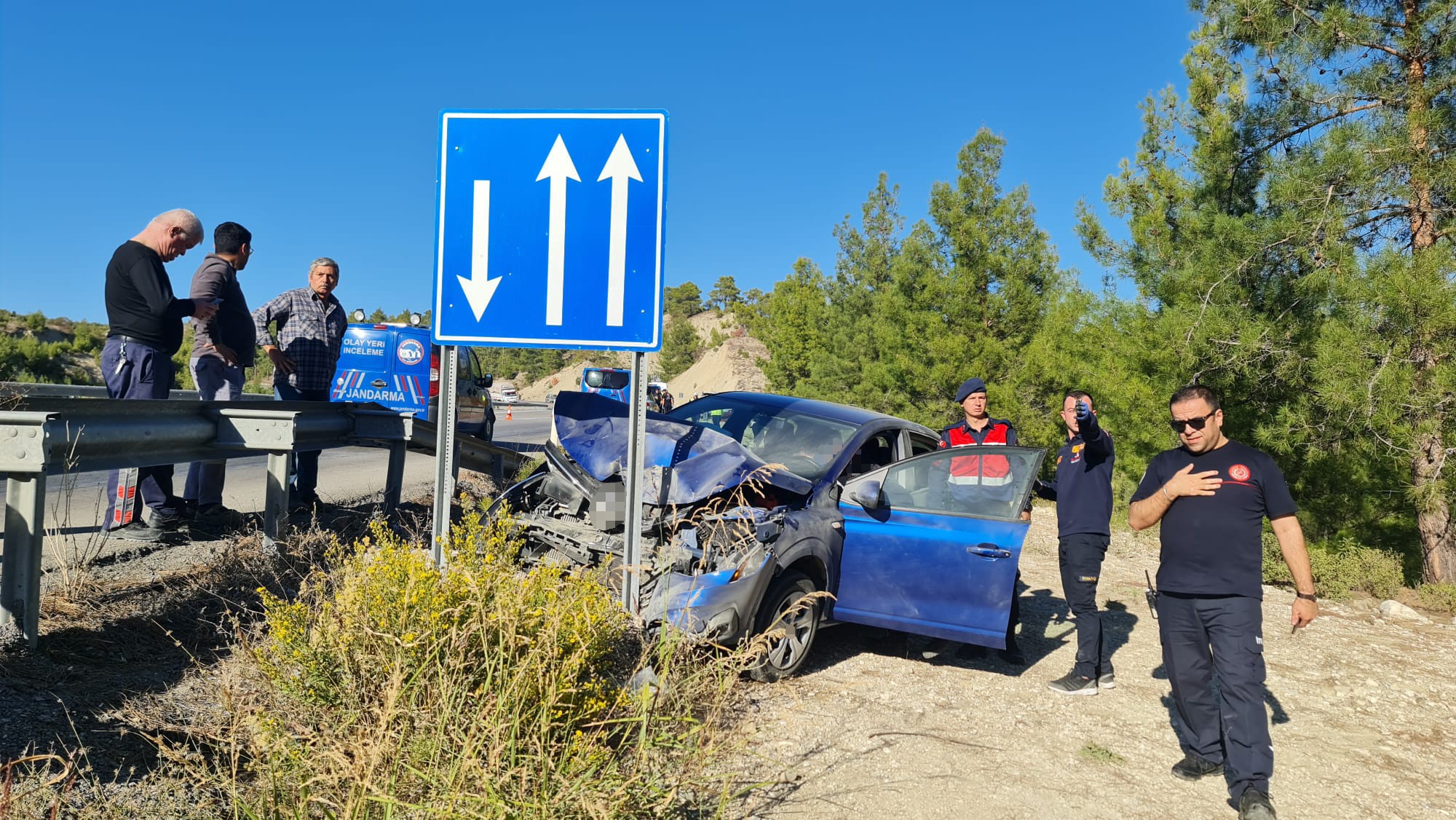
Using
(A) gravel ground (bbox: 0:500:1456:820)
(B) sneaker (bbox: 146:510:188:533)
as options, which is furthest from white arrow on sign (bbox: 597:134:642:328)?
(B) sneaker (bbox: 146:510:188:533)

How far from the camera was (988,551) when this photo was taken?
509 centimetres

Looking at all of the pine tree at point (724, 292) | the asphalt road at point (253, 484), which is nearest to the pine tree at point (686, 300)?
the pine tree at point (724, 292)

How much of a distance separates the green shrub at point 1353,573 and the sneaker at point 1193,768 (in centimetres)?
580

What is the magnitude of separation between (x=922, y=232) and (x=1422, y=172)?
12922mm

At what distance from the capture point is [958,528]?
521cm

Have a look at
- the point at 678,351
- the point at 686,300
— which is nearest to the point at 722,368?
the point at 678,351

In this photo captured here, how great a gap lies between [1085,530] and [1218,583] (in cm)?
138

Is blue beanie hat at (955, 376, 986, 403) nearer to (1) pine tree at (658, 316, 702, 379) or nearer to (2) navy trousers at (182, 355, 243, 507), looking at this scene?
(2) navy trousers at (182, 355, 243, 507)

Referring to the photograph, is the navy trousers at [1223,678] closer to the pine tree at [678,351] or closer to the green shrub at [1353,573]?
the green shrub at [1353,573]

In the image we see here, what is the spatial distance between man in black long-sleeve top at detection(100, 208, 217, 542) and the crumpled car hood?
2.30 m

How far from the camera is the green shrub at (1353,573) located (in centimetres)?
914

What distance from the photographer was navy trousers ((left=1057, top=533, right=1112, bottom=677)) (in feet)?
17.3

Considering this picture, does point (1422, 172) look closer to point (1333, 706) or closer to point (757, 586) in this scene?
point (1333, 706)

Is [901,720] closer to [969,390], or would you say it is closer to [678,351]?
[969,390]
